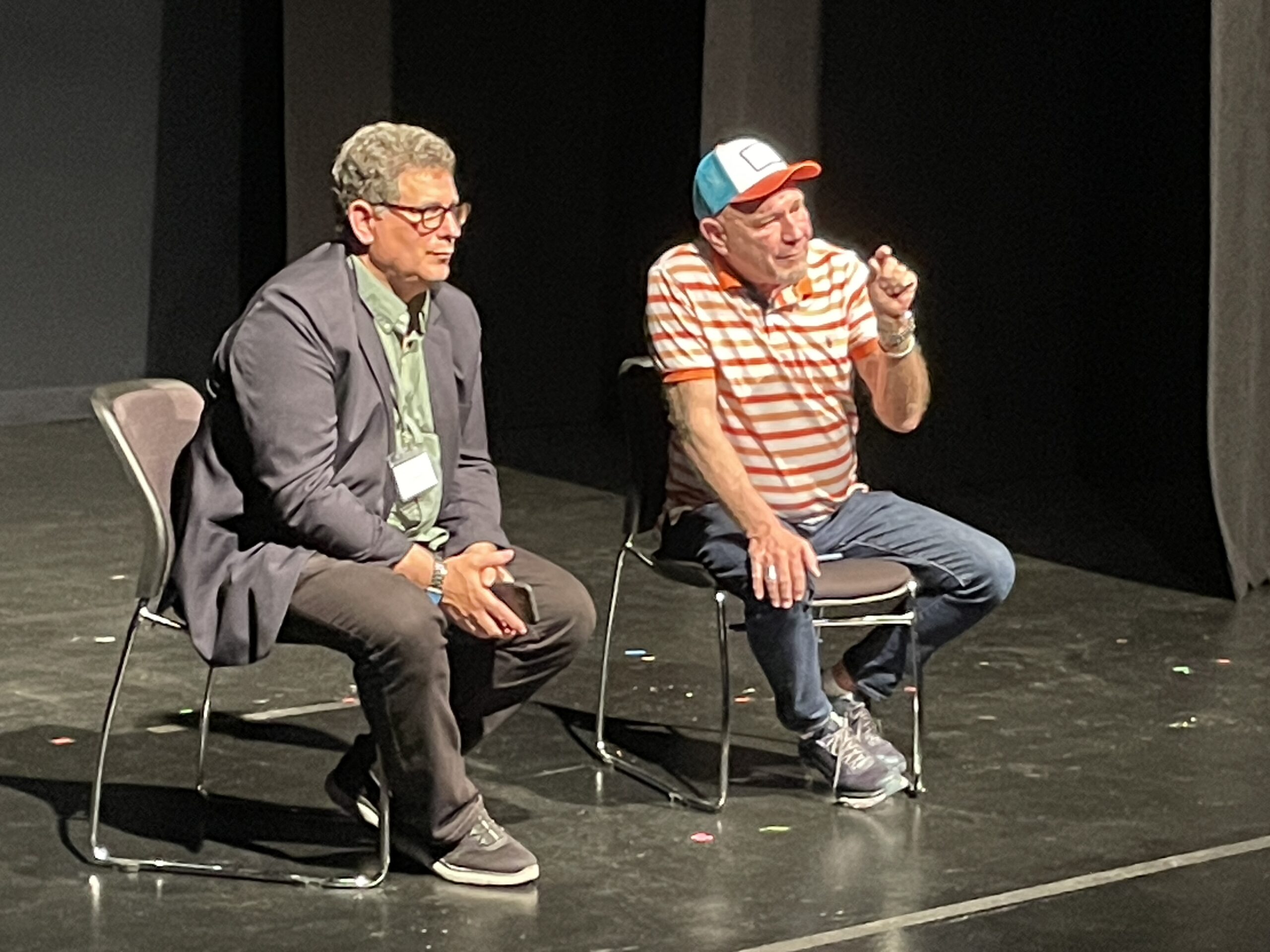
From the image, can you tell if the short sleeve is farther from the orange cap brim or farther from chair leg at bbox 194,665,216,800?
chair leg at bbox 194,665,216,800

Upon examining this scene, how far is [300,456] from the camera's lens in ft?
11.0

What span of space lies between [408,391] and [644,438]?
0.58m

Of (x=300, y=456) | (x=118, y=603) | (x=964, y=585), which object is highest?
→ (x=300, y=456)

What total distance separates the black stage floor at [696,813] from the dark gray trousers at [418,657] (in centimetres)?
13

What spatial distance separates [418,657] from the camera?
3324mm

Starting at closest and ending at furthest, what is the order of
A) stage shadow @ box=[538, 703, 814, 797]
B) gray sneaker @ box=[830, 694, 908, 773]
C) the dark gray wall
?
gray sneaker @ box=[830, 694, 908, 773] < stage shadow @ box=[538, 703, 814, 797] < the dark gray wall

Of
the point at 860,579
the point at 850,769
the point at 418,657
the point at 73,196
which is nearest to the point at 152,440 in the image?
the point at 418,657

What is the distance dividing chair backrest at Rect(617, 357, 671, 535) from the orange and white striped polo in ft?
0.19

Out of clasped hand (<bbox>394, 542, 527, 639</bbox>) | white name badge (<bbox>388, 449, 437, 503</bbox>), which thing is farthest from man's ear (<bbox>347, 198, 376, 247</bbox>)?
clasped hand (<bbox>394, 542, 527, 639</bbox>)

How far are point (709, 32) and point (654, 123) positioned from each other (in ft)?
6.94

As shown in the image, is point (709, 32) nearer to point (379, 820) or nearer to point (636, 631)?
point (636, 631)

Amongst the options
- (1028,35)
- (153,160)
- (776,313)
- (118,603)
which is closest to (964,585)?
(776,313)

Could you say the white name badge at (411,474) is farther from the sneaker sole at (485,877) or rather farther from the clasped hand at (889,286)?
the clasped hand at (889,286)

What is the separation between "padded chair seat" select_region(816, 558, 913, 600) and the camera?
3754mm
